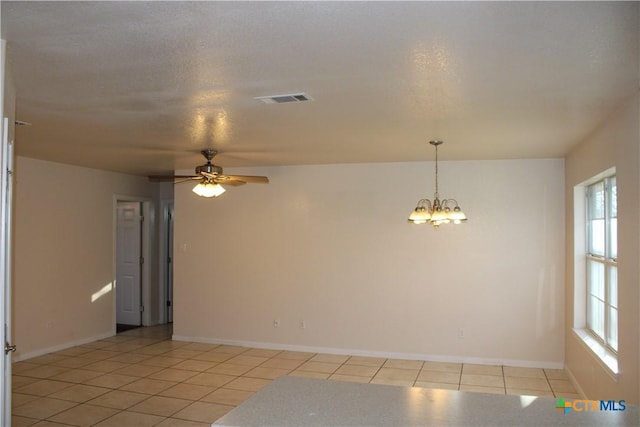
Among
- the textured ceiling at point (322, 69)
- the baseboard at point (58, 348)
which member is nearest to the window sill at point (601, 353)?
the textured ceiling at point (322, 69)

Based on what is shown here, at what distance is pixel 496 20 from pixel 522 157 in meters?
4.23

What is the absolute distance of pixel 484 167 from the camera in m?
6.35

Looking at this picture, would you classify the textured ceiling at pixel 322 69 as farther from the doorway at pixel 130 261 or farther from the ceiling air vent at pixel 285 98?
the doorway at pixel 130 261

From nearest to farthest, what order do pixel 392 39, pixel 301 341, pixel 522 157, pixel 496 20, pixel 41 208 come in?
pixel 496 20 → pixel 392 39 → pixel 522 157 → pixel 41 208 → pixel 301 341

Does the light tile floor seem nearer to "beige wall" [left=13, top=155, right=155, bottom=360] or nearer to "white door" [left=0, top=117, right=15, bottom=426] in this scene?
"beige wall" [left=13, top=155, right=155, bottom=360]

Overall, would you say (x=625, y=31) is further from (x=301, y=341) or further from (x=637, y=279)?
(x=301, y=341)

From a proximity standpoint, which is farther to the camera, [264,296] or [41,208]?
[264,296]

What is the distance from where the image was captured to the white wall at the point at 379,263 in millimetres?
6156

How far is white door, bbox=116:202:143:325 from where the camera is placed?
8672 mm

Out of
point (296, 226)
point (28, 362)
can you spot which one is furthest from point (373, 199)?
point (28, 362)

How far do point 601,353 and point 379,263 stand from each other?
9.47 feet

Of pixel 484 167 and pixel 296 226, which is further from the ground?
Answer: pixel 484 167

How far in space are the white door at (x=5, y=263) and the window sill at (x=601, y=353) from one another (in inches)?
152

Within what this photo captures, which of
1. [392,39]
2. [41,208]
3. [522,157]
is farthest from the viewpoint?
[41,208]
